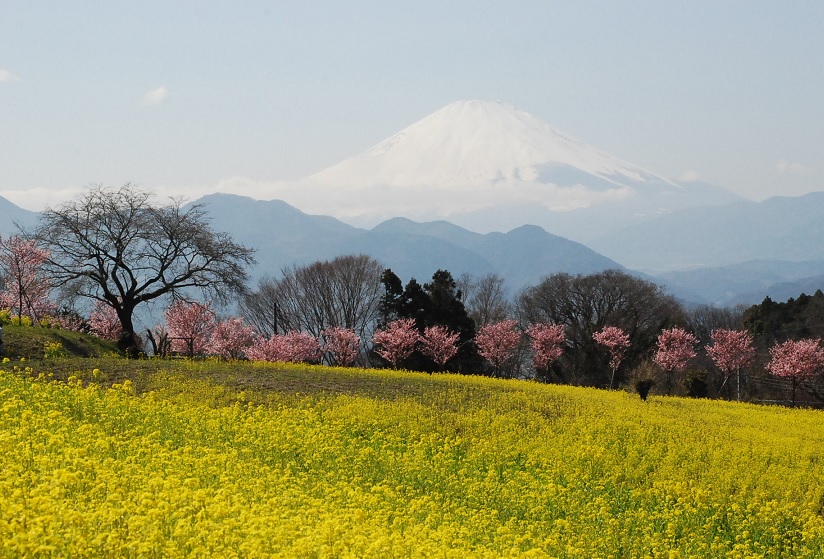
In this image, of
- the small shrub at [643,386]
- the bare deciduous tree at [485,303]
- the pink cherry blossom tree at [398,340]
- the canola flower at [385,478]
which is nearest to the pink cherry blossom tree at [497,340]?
the pink cherry blossom tree at [398,340]

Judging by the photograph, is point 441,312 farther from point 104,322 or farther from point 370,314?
point 104,322

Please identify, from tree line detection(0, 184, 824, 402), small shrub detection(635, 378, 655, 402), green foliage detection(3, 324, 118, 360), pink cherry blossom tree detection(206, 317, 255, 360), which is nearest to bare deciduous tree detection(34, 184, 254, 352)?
tree line detection(0, 184, 824, 402)

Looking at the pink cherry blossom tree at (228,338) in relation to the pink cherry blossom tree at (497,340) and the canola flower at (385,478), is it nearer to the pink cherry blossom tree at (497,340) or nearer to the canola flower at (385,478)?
the pink cherry blossom tree at (497,340)

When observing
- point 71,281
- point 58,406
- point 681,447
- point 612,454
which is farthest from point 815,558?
point 71,281

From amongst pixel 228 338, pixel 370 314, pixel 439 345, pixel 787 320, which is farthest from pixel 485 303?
pixel 228 338

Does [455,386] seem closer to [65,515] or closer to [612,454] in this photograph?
[612,454]

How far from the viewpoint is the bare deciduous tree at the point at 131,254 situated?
40438 mm

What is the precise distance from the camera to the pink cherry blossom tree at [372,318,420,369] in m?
55.3

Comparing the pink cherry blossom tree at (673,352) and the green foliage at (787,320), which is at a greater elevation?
the green foliage at (787,320)

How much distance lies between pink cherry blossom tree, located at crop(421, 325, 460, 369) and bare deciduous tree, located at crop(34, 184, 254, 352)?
17.4 meters

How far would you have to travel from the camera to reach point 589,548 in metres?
9.97

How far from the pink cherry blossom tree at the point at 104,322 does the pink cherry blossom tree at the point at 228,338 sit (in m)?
7.79

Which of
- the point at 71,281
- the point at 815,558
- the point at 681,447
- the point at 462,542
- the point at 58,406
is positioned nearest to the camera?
the point at 462,542

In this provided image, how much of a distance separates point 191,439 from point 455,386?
1246 cm
